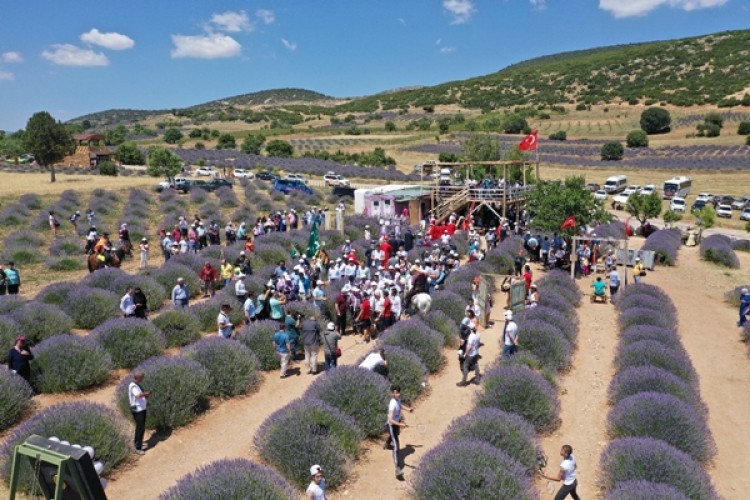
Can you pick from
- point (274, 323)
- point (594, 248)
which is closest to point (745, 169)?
point (594, 248)

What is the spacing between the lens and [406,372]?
1070 centimetres

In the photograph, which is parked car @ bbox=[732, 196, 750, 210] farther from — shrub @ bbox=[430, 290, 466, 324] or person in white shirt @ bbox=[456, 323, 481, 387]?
person in white shirt @ bbox=[456, 323, 481, 387]

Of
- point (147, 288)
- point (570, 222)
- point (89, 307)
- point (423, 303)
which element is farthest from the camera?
point (570, 222)

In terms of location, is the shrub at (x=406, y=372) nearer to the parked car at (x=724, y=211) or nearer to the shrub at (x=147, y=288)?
the shrub at (x=147, y=288)

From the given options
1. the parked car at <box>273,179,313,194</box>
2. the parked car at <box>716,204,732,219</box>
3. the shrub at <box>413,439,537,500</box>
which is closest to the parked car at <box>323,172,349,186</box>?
the parked car at <box>273,179,313,194</box>

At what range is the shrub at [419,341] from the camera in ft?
39.5

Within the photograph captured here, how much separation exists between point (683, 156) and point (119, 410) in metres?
70.6

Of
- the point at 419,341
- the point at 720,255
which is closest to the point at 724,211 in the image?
the point at 720,255

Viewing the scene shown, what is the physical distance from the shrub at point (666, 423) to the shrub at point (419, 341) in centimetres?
381

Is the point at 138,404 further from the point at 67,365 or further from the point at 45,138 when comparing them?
the point at 45,138

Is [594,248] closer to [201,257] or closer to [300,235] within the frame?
[300,235]

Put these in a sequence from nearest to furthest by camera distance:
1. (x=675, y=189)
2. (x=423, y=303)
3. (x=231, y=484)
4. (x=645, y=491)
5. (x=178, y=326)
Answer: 1. (x=231, y=484)
2. (x=645, y=491)
3. (x=178, y=326)
4. (x=423, y=303)
5. (x=675, y=189)

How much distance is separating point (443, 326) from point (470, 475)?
714cm

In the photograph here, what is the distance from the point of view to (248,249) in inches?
791
